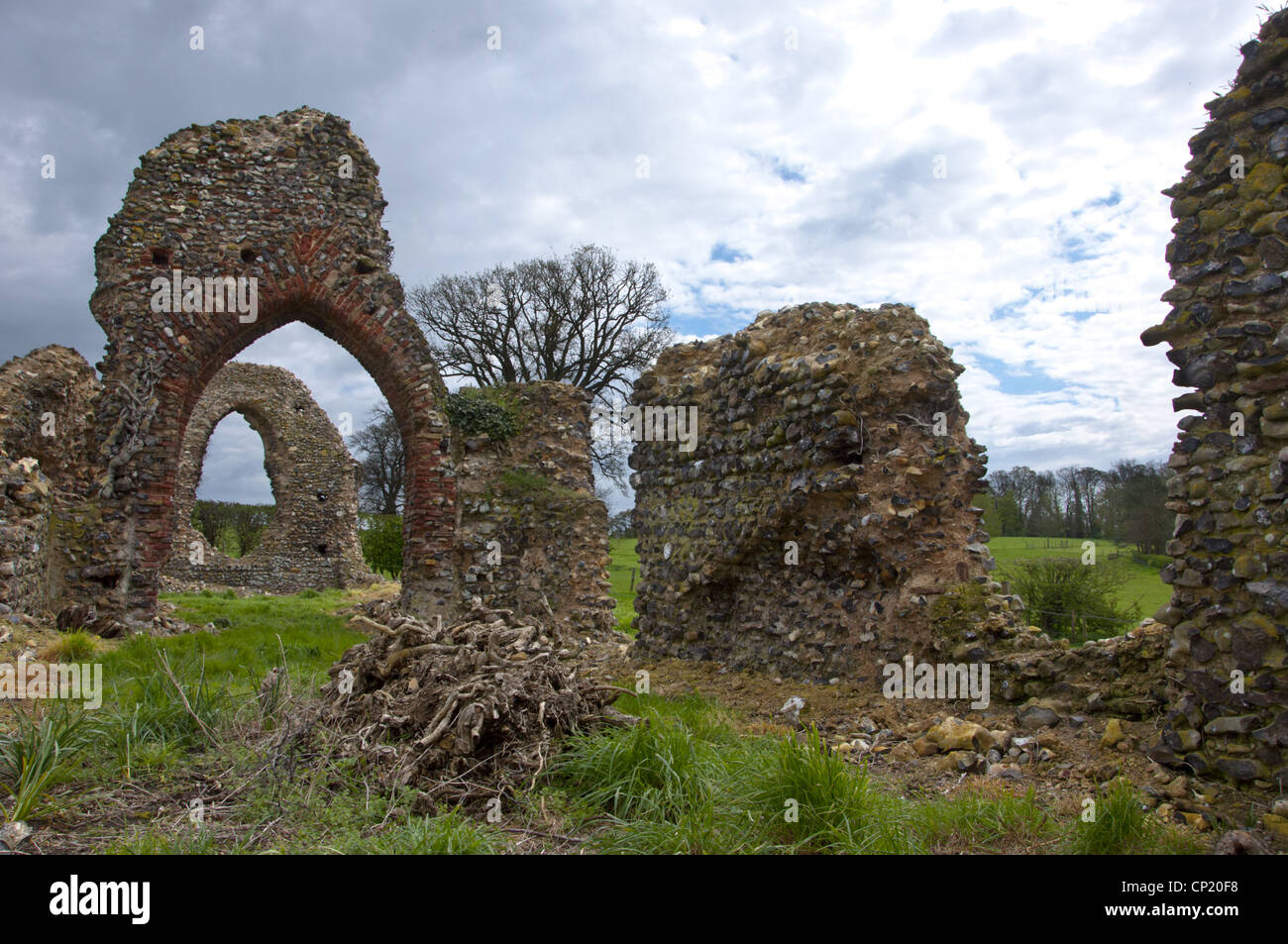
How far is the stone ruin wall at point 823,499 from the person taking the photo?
641 cm

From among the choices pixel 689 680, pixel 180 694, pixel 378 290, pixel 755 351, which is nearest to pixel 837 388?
pixel 755 351

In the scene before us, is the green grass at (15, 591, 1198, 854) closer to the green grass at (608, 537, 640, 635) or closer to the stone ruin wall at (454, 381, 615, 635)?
the stone ruin wall at (454, 381, 615, 635)

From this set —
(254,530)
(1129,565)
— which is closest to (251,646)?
(1129,565)

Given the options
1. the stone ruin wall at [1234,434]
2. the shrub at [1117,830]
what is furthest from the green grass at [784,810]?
the stone ruin wall at [1234,434]

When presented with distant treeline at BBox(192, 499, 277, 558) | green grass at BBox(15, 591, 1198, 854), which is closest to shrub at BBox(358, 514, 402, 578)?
distant treeline at BBox(192, 499, 277, 558)

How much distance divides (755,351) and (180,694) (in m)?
5.82

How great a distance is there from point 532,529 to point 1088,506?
17547 mm

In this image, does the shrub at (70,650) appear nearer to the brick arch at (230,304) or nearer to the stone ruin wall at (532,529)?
the brick arch at (230,304)

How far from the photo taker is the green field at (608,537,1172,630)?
41.2 feet

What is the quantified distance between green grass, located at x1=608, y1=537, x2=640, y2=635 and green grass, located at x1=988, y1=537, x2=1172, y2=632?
23.7 ft

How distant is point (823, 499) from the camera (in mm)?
6945

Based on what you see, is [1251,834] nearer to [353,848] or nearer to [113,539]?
Result: [353,848]

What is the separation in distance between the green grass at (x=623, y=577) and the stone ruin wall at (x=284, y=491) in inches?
314
